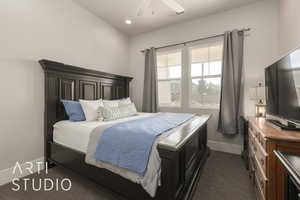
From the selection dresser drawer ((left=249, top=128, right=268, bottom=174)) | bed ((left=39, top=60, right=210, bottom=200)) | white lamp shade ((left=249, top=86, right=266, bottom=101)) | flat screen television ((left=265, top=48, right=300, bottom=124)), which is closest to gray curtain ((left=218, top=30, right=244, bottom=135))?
white lamp shade ((left=249, top=86, right=266, bottom=101))

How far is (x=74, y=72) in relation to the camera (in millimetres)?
2598

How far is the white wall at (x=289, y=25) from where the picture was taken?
5.89 feet

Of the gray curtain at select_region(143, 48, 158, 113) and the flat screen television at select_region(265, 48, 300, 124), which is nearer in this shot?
the flat screen television at select_region(265, 48, 300, 124)

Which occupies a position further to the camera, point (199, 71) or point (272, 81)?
point (199, 71)

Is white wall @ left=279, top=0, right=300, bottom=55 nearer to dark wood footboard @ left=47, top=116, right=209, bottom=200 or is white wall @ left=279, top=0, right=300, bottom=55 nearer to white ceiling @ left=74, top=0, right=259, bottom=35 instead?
white ceiling @ left=74, top=0, right=259, bottom=35

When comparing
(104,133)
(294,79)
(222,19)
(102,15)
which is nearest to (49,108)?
(104,133)

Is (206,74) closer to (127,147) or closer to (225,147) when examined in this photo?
(225,147)

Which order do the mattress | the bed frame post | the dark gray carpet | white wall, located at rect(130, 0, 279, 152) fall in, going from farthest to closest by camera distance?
1. white wall, located at rect(130, 0, 279, 152)
2. the mattress
3. the dark gray carpet
4. the bed frame post

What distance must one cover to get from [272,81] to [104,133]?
7.21 feet

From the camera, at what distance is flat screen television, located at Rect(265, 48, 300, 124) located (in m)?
1.26

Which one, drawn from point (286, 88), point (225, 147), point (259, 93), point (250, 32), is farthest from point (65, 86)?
point (250, 32)

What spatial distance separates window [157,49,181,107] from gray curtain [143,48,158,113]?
8.4 inches

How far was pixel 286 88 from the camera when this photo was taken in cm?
145

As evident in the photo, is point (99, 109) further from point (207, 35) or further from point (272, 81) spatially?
point (207, 35)
